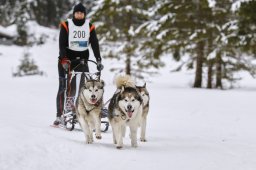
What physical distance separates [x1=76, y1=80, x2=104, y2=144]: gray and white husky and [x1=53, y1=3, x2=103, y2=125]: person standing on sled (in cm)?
103

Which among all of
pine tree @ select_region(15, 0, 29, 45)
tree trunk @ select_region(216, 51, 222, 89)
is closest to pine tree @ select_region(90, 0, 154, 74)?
tree trunk @ select_region(216, 51, 222, 89)

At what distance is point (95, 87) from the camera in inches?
278

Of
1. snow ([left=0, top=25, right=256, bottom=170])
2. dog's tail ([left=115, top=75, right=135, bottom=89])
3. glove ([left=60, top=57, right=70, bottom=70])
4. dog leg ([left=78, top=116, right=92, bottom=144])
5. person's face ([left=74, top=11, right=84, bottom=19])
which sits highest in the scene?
person's face ([left=74, top=11, right=84, bottom=19])

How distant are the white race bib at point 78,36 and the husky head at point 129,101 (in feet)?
6.49

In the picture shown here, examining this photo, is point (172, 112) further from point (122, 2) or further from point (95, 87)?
point (122, 2)

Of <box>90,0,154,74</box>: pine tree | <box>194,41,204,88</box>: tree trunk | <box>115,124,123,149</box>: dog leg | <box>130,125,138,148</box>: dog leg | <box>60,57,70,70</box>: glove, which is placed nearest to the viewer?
<box>115,124,123,149</box>: dog leg

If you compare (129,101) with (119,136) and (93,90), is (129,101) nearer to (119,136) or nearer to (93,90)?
(119,136)

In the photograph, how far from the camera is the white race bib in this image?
27.1ft

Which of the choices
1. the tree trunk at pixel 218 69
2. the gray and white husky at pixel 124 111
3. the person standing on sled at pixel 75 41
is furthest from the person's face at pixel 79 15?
the tree trunk at pixel 218 69

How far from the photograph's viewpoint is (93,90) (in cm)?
707

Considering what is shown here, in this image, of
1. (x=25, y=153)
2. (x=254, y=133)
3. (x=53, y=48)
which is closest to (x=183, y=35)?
(x=254, y=133)

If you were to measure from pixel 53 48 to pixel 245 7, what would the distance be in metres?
27.5

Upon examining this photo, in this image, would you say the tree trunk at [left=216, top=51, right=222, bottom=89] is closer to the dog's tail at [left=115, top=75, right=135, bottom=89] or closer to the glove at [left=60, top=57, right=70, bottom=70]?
the glove at [left=60, top=57, right=70, bottom=70]

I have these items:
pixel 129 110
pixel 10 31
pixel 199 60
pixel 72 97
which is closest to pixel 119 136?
pixel 129 110
